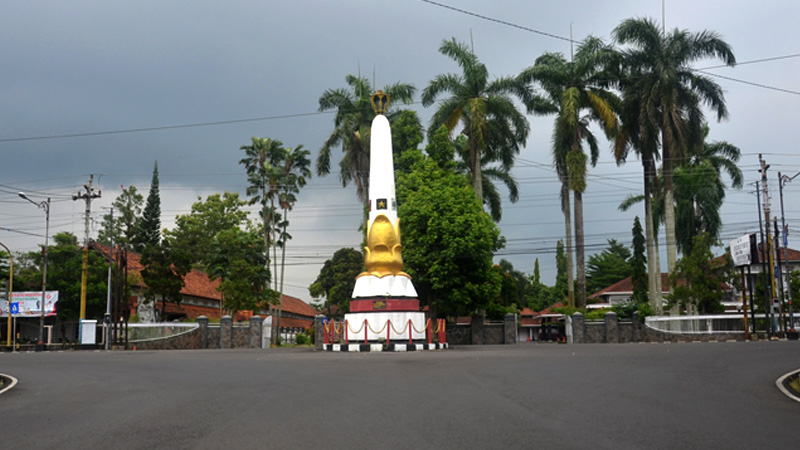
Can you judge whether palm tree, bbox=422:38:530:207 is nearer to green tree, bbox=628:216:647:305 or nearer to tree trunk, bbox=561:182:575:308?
tree trunk, bbox=561:182:575:308

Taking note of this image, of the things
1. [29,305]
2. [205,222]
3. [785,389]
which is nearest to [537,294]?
[205,222]

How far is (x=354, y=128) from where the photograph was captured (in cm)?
4925

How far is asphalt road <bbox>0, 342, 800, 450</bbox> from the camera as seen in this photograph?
27.7ft

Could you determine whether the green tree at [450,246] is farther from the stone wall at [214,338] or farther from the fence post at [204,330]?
the fence post at [204,330]

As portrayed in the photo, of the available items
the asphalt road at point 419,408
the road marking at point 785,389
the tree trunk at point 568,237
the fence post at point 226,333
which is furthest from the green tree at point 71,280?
the road marking at point 785,389

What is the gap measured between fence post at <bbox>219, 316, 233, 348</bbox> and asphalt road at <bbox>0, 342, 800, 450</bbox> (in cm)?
2412

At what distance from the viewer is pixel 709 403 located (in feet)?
35.2

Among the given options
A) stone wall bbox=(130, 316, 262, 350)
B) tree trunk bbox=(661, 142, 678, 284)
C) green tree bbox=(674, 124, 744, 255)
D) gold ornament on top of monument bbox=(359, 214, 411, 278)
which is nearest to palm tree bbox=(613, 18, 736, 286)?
tree trunk bbox=(661, 142, 678, 284)

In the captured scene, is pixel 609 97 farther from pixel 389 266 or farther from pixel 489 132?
pixel 389 266

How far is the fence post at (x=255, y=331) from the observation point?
40625mm

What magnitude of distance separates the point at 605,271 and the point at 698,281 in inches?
1495

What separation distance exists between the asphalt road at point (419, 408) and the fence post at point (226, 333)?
950 inches

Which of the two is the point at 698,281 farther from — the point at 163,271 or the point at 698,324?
the point at 163,271

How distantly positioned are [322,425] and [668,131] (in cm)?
3630
